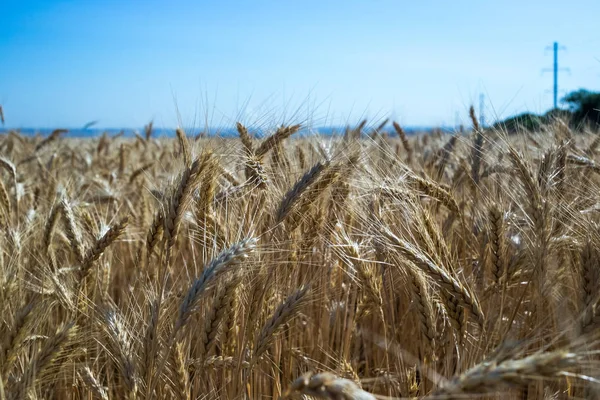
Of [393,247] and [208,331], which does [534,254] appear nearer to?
[393,247]

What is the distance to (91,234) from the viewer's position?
2248mm

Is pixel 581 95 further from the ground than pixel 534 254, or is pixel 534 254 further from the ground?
pixel 581 95

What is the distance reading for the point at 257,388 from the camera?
177 centimetres

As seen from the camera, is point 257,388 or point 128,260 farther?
point 128,260

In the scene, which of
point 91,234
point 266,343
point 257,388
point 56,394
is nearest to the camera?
point 266,343

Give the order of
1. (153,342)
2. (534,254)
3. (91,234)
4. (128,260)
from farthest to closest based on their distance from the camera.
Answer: (128,260) → (91,234) → (534,254) → (153,342)

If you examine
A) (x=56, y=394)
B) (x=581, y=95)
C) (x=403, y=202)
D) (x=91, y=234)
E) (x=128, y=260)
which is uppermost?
(x=581, y=95)

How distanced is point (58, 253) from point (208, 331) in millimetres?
1763

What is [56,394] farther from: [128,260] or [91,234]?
[128,260]

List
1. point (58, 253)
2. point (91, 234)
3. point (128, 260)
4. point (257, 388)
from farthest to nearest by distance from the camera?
point (128, 260), point (58, 253), point (91, 234), point (257, 388)

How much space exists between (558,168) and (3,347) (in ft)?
6.14

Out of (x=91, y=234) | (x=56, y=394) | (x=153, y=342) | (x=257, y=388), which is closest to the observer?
(x=153, y=342)

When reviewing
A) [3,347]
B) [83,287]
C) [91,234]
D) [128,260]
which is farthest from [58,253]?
[3,347]

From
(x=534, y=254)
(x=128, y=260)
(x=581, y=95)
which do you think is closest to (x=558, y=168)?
(x=534, y=254)
